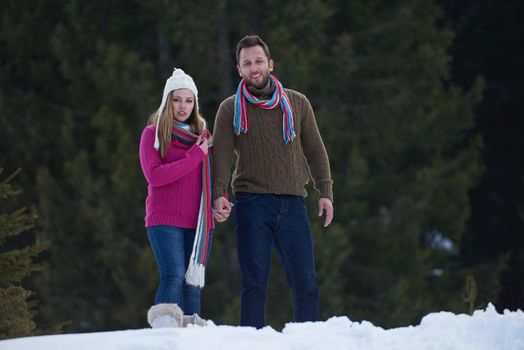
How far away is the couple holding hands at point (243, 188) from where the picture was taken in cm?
597

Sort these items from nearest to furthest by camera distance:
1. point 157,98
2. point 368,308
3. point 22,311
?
point 22,311, point 157,98, point 368,308

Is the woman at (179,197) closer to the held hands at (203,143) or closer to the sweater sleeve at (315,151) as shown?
the held hands at (203,143)

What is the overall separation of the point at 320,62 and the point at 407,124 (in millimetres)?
1994

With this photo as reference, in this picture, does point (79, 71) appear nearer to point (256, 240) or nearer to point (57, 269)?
point (57, 269)

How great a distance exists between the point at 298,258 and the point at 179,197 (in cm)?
78

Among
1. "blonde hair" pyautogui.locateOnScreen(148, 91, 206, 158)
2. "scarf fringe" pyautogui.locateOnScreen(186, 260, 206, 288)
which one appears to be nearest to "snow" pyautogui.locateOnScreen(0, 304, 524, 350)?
"scarf fringe" pyautogui.locateOnScreen(186, 260, 206, 288)

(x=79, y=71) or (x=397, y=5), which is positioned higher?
(x=397, y=5)

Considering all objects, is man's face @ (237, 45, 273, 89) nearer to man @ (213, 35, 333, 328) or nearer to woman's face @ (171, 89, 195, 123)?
man @ (213, 35, 333, 328)

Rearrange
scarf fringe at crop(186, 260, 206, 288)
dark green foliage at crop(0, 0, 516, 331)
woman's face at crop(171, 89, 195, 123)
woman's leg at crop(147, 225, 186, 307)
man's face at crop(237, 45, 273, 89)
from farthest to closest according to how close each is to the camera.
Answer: dark green foliage at crop(0, 0, 516, 331) → woman's face at crop(171, 89, 195, 123) → man's face at crop(237, 45, 273, 89) → scarf fringe at crop(186, 260, 206, 288) → woman's leg at crop(147, 225, 186, 307)

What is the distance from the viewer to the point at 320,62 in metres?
16.5

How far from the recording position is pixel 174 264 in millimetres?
5969

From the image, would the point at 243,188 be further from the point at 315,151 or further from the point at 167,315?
the point at 167,315

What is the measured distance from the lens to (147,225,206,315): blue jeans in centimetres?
594

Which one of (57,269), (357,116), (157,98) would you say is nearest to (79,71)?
(157,98)
